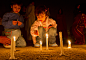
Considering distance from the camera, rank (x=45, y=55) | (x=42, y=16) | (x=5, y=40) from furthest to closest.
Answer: (x=42, y=16)
(x=5, y=40)
(x=45, y=55)

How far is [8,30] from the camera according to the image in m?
2.45

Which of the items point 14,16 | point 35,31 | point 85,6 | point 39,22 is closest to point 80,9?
point 85,6

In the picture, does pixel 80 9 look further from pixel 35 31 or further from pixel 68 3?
pixel 35 31

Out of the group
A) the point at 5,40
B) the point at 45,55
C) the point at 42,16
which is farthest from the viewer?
the point at 42,16

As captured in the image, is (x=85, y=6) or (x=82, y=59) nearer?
(x=82, y=59)

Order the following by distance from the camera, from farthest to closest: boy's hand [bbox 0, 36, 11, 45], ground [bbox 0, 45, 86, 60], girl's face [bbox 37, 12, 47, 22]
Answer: girl's face [bbox 37, 12, 47, 22] < boy's hand [bbox 0, 36, 11, 45] < ground [bbox 0, 45, 86, 60]

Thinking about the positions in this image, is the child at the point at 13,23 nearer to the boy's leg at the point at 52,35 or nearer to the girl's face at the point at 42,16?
the girl's face at the point at 42,16

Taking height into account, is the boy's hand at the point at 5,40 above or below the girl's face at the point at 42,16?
below

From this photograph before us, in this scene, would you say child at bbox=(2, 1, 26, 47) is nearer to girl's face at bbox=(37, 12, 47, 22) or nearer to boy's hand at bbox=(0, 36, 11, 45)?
boy's hand at bbox=(0, 36, 11, 45)

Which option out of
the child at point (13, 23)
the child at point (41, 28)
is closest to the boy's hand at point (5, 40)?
the child at point (13, 23)

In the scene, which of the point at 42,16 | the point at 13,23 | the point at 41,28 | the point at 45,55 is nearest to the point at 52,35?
the point at 41,28

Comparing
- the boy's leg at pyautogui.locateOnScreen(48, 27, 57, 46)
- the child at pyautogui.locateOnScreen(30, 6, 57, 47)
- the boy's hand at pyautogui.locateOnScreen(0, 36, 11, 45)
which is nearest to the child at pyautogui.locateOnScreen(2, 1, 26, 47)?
the boy's hand at pyautogui.locateOnScreen(0, 36, 11, 45)

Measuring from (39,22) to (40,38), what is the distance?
37 cm

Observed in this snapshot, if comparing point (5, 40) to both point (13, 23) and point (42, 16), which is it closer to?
point (13, 23)
